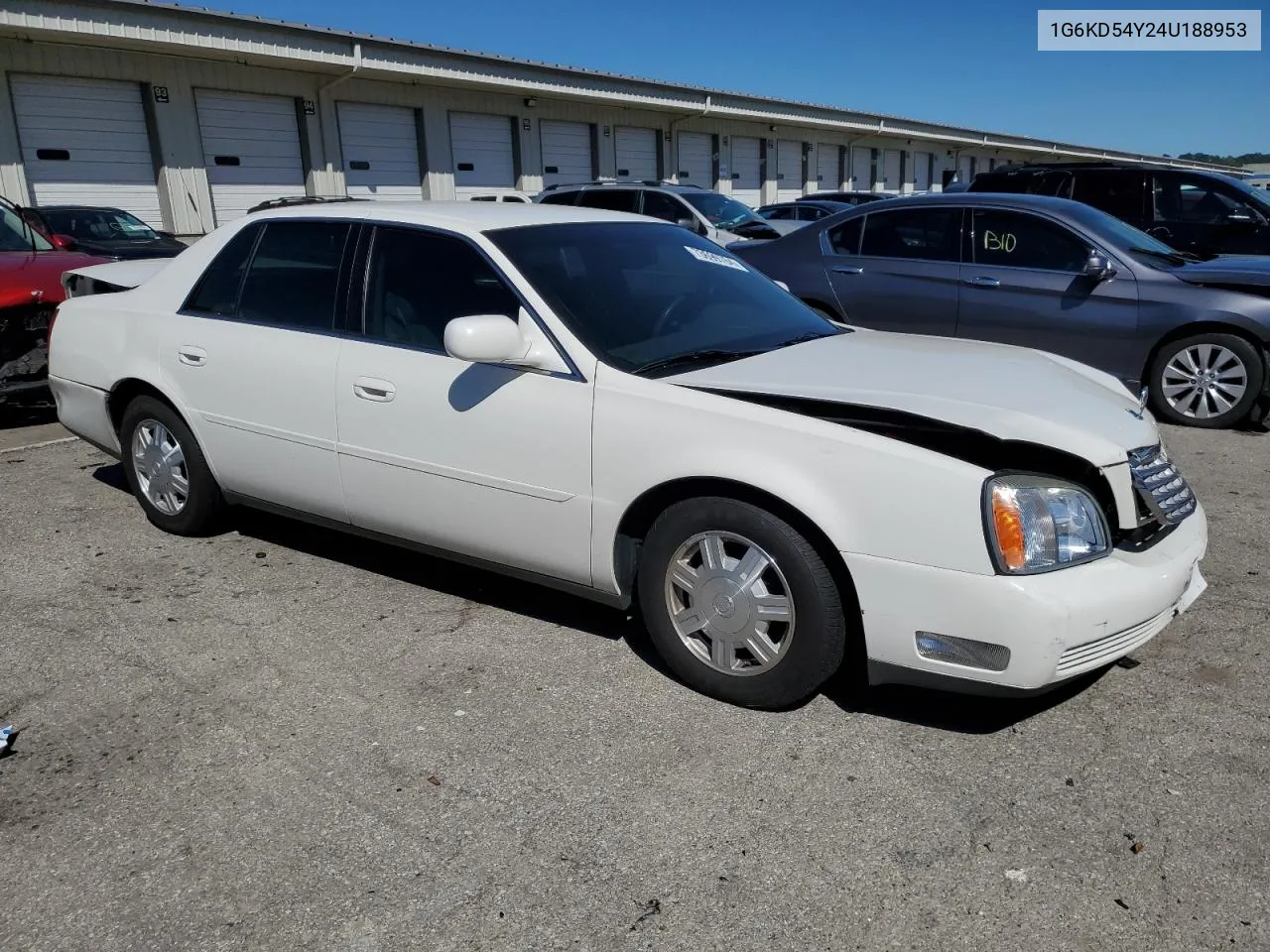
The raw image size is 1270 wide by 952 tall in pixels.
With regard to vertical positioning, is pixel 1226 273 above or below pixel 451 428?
above

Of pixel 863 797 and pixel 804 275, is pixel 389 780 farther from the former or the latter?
pixel 804 275

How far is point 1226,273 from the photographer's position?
6.73m

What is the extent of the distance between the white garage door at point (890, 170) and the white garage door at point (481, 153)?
73.5ft

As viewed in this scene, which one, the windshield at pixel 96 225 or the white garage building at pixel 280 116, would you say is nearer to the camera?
the windshield at pixel 96 225

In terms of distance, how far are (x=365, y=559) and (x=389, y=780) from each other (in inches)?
73.1

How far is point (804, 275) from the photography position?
7852 mm

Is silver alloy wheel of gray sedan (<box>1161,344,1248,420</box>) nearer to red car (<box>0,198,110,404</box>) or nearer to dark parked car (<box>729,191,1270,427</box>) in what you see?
dark parked car (<box>729,191,1270,427</box>)

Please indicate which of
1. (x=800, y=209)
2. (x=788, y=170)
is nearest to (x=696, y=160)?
(x=788, y=170)

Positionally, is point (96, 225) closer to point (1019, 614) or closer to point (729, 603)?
point (729, 603)

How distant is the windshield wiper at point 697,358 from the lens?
11.0 ft

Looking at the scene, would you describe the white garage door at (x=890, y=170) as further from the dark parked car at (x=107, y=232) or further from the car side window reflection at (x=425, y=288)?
the car side window reflection at (x=425, y=288)

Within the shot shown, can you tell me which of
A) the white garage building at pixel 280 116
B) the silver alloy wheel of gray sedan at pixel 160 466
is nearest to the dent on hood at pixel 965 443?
the silver alloy wheel of gray sedan at pixel 160 466

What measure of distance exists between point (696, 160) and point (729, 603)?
27.4m

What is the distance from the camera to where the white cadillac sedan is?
108 inches
